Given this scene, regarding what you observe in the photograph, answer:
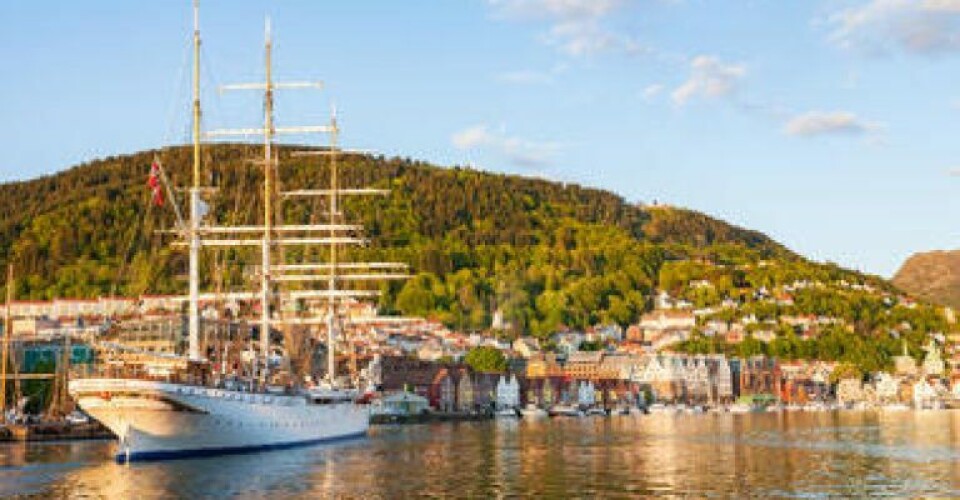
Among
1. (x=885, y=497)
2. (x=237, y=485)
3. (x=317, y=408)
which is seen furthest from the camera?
(x=317, y=408)

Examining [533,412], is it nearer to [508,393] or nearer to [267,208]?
[508,393]

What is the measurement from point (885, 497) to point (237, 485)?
23.7 m

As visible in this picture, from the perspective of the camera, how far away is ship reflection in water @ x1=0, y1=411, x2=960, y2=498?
4562cm

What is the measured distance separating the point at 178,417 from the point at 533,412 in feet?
357

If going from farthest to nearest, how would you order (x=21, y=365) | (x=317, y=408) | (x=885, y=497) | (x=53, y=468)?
(x=21, y=365) → (x=317, y=408) → (x=53, y=468) → (x=885, y=497)

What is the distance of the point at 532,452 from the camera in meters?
70.0

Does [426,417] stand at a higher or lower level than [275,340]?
lower

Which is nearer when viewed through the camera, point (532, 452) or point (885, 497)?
point (885, 497)

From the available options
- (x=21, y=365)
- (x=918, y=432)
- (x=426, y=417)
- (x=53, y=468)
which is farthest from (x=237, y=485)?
(x=426, y=417)

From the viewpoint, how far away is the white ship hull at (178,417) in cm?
5962

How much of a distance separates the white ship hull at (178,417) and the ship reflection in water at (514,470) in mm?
1582

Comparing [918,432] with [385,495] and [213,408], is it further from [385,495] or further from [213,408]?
[385,495]

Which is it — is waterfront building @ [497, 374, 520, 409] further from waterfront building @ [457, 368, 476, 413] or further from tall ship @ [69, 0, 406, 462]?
tall ship @ [69, 0, 406, 462]

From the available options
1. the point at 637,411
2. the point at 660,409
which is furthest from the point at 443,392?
the point at 660,409
